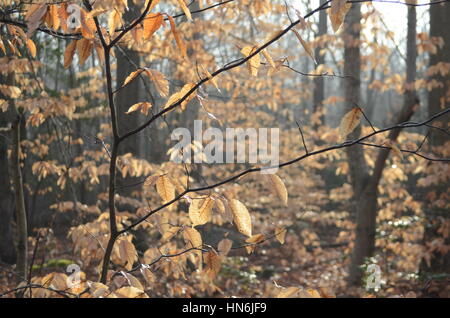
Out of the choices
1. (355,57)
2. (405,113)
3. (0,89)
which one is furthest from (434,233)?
(0,89)

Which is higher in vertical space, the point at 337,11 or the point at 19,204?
the point at 337,11

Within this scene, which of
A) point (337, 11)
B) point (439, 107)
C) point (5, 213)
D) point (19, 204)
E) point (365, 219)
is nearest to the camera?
point (337, 11)

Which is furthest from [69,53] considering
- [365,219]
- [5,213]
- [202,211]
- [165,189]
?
[5,213]

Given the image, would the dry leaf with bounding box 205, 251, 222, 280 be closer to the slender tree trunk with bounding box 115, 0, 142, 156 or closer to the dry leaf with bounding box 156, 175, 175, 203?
the dry leaf with bounding box 156, 175, 175, 203

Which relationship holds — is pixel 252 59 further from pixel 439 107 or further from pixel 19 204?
pixel 439 107

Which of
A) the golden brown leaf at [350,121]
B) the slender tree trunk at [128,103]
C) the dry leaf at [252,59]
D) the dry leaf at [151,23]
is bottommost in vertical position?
the golden brown leaf at [350,121]

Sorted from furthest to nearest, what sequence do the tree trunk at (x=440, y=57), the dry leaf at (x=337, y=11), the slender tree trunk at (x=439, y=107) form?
1. the tree trunk at (x=440, y=57)
2. the slender tree trunk at (x=439, y=107)
3. the dry leaf at (x=337, y=11)

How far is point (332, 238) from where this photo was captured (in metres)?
12.0

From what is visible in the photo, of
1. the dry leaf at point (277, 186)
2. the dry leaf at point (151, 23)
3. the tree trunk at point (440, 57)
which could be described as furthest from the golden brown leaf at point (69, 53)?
the tree trunk at point (440, 57)

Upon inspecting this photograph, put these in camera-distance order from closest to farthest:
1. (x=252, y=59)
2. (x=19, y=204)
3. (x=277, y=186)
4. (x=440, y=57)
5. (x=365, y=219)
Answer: (x=277, y=186), (x=252, y=59), (x=19, y=204), (x=440, y=57), (x=365, y=219)

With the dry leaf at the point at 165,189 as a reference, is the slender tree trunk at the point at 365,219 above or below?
below

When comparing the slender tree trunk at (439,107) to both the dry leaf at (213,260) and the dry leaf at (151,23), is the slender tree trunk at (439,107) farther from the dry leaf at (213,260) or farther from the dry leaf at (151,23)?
the dry leaf at (151,23)
